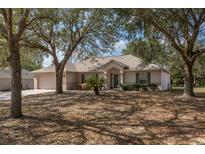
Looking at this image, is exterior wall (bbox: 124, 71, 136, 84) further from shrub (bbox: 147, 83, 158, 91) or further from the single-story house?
shrub (bbox: 147, 83, 158, 91)

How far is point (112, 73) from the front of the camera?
29.3m

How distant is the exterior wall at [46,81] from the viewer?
1313 inches

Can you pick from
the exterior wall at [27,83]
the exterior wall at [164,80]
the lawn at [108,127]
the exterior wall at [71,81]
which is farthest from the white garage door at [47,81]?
the lawn at [108,127]

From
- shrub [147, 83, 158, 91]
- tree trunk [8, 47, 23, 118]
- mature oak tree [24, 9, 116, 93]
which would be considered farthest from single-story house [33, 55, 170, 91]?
tree trunk [8, 47, 23, 118]

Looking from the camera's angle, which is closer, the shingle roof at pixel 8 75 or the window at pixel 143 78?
the window at pixel 143 78

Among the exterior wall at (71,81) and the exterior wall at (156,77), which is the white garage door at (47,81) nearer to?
the exterior wall at (71,81)

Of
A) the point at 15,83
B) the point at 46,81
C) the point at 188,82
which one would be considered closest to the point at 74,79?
the point at 46,81

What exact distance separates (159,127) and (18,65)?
6392 mm

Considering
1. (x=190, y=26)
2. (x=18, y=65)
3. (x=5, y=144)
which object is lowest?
(x=5, y=144)

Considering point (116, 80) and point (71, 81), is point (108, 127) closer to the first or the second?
point (116, 80)

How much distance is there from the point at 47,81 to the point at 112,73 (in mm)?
9906
